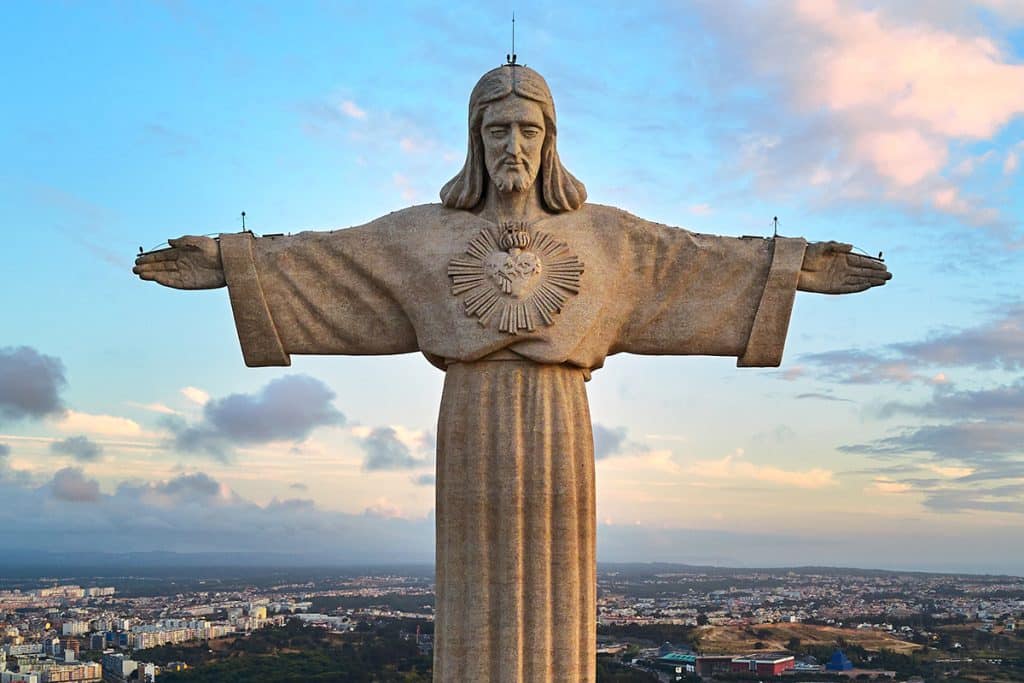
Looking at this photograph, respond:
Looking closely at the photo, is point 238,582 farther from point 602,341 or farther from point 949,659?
point 602,341

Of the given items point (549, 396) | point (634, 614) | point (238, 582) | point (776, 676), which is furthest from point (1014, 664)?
point (238, 582)

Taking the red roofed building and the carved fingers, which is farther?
the red roofed building

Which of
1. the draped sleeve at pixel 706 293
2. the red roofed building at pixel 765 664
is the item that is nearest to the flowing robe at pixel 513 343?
the draped sleeve at pixel 706 293

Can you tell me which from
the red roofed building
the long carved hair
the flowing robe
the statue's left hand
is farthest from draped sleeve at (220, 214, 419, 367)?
the red roofed building

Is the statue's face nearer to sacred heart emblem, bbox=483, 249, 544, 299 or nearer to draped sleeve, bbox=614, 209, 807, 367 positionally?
sacred heart emblem, bbox=483, 249, 544, 299

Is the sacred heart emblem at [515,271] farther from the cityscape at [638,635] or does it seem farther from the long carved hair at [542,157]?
the cityscape at [638,635]

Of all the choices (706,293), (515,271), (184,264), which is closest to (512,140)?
(515,271)
